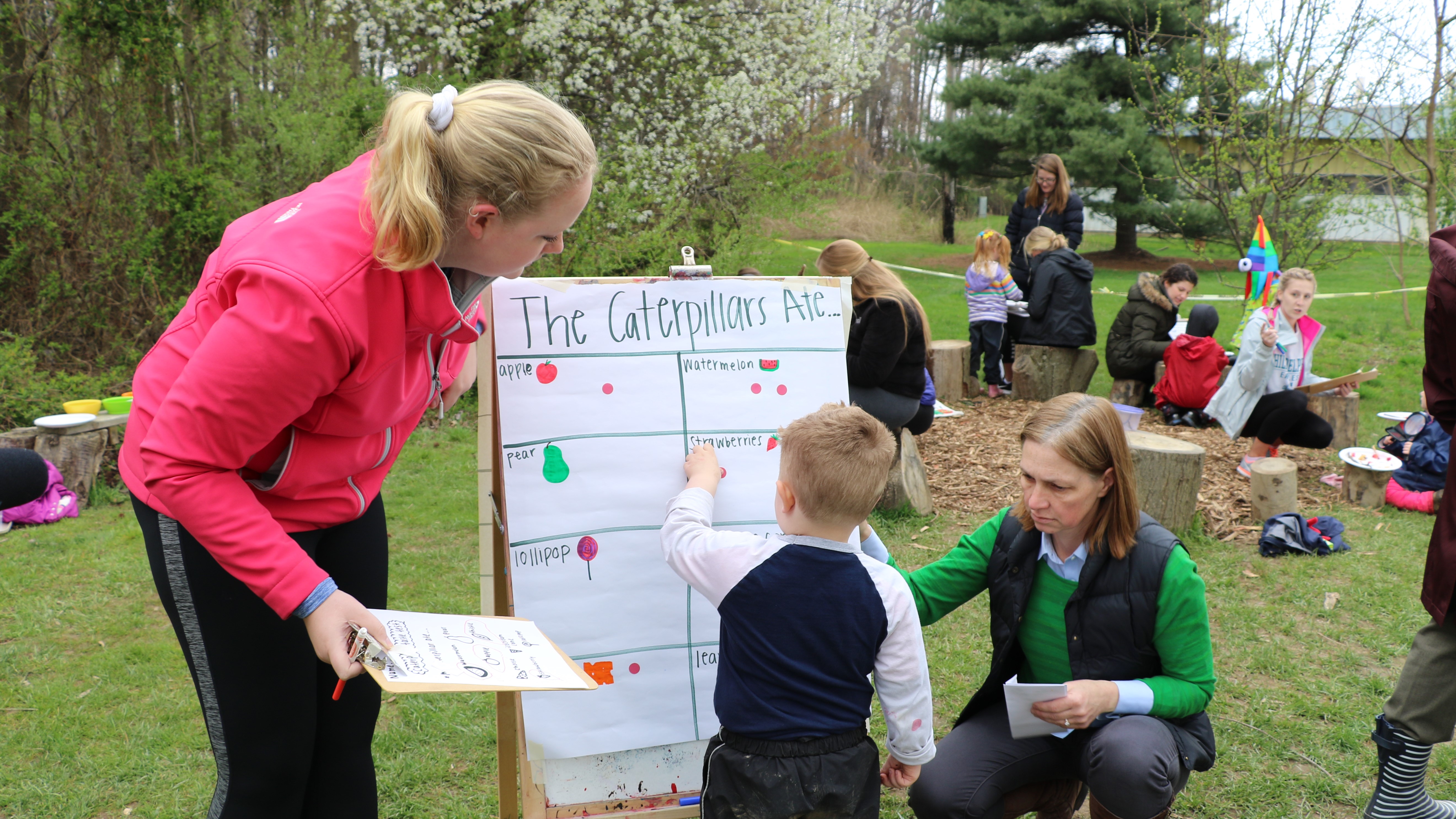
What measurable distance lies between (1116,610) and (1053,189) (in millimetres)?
6948

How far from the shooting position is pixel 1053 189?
8406mm

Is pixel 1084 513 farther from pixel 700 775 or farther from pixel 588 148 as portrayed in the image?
pixel 588 148

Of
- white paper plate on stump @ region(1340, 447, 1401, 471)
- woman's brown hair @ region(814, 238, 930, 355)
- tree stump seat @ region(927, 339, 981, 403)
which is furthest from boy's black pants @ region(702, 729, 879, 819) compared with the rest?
tree stump seat @ region(927, 339, 981, 403)

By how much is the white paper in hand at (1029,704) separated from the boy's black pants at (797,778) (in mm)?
347

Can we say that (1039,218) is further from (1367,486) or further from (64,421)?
(64,421)

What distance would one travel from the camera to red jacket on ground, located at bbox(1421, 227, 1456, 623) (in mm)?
2283

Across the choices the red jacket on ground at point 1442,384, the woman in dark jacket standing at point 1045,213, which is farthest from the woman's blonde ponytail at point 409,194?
the woman in dark jacket standing at point 1045,213

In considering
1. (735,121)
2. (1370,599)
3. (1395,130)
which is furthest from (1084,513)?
(1395,130)

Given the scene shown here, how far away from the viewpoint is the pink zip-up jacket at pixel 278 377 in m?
1.33

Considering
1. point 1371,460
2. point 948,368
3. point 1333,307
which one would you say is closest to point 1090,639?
point 1371,460

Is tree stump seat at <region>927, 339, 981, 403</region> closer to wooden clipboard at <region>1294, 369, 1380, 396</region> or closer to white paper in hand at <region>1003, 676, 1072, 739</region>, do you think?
wooden clipboard at <region>1294, 369, 1380, 396</region>

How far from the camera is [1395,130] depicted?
10586 mm

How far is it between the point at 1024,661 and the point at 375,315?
5.86 feet

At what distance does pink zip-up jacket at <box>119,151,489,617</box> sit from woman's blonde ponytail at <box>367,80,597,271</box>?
0.06 meters
